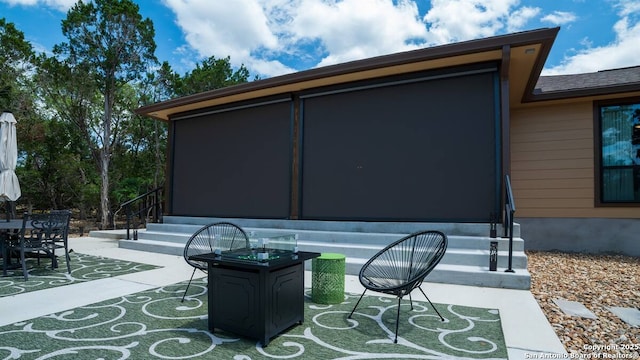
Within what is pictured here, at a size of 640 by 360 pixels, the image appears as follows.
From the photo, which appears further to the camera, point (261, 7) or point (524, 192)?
point (261, 7)

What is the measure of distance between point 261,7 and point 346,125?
5.17 m

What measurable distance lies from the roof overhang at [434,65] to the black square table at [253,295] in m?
3.75

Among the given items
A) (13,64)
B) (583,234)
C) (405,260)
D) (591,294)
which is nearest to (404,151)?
(405,260)

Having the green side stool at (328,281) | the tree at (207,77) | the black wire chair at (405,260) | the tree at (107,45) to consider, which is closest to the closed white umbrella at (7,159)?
the green side stool at (328,281)

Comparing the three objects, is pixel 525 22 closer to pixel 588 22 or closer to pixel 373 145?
pixel 588 22

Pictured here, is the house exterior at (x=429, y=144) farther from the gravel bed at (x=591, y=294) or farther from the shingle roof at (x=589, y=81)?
the gravel bed at (x=591, y=294)

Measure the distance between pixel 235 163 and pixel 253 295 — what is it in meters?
5.32

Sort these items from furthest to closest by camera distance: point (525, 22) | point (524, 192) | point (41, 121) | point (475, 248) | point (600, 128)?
point (41, 121) → point (525, 22) → point (524, 192) → point (600, 128) → point (475, 248)

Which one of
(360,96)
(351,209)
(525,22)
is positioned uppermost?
(525,22)

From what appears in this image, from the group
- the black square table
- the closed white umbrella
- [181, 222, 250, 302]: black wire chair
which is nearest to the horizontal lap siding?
[181, 222, 250, 302]: black wire chair

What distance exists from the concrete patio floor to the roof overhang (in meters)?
3.06

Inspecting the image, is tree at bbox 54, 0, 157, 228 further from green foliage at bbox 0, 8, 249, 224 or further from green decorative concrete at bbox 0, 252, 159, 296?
green decorative concrete at bbox 0, 252, 159, 296

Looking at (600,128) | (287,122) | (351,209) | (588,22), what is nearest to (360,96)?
(287,122)

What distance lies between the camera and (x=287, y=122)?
6.91m
